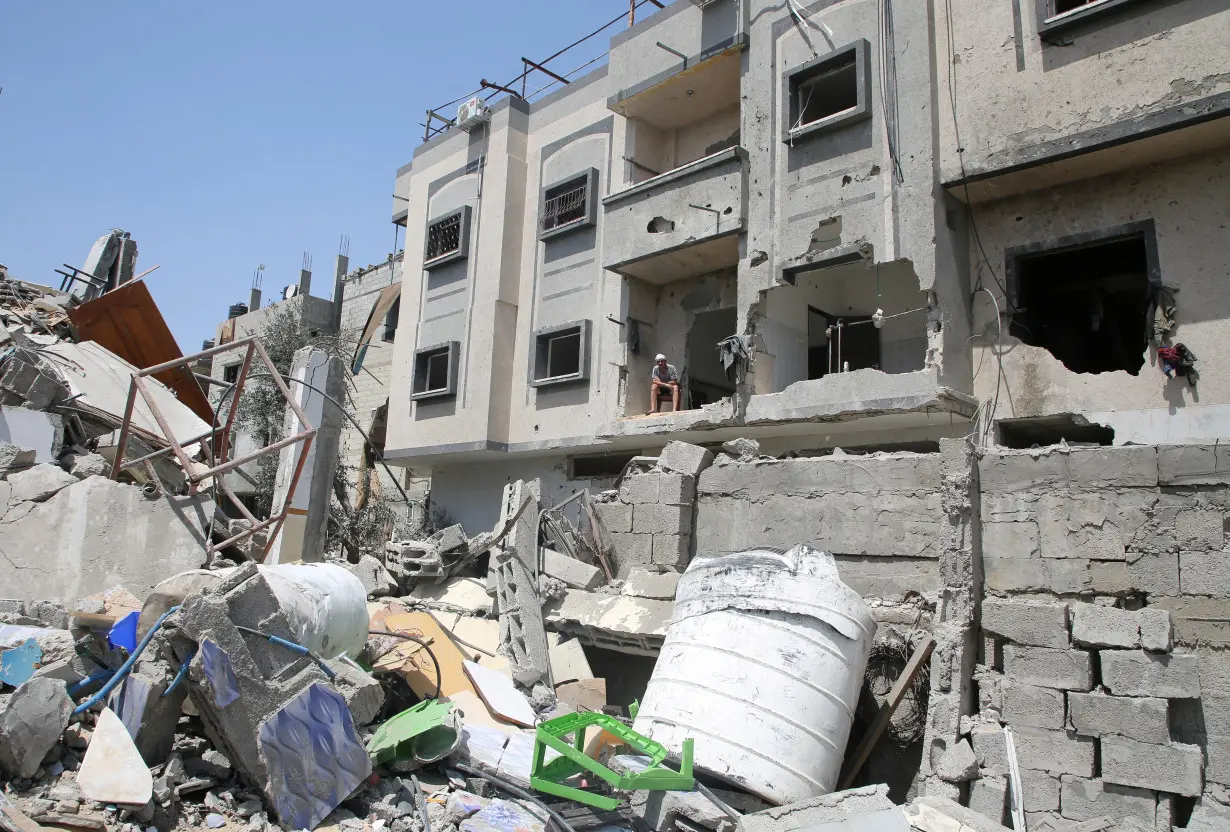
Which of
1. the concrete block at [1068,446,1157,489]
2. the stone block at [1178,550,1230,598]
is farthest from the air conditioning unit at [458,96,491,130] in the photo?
the stone block at [1178,550,1230,598]

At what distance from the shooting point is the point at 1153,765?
561cm

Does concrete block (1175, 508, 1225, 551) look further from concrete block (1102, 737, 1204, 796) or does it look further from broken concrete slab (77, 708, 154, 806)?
broken concrete slab (77, 708, 154, 806)

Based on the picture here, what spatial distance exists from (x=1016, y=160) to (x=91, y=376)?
11.9 m

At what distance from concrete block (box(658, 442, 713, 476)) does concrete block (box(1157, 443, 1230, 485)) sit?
417 centimetres

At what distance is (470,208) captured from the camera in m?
17.5

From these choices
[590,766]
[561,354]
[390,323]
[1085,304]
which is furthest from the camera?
[390,323]

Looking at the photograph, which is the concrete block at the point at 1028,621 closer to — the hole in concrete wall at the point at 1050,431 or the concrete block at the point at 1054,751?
the concrete block at the point at 1054,751

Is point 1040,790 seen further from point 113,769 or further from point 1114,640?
point 113,769

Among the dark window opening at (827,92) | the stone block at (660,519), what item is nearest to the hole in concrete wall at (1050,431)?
the stone block at (660,519)

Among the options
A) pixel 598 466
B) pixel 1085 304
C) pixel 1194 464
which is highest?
pixel 1085 304

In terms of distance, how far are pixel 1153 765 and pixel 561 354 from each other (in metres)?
12.4

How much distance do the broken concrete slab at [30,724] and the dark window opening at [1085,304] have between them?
10.2 meters

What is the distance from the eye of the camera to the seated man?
44.6 feet

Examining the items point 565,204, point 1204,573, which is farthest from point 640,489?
point 565,204
